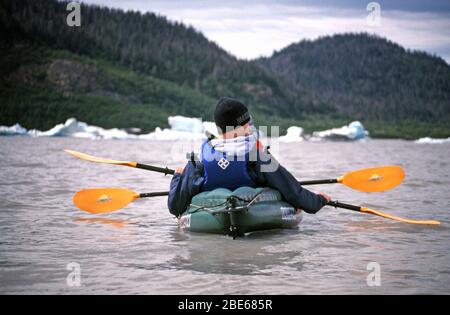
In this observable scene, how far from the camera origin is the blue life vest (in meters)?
8.02

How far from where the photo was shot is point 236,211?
7984 millimetres

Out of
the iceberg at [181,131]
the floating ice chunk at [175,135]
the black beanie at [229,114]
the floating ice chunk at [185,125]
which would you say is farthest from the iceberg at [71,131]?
the black beanie at [229,114]

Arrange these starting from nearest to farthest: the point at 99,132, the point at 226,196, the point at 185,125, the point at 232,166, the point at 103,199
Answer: the point at 226,196 < the point at 232,166 < the point at 103,199 < the point at 99,132 < the point at 185,125

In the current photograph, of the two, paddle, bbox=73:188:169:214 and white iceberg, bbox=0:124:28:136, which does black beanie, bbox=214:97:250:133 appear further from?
white iceberg, bbox=0:124:28:136

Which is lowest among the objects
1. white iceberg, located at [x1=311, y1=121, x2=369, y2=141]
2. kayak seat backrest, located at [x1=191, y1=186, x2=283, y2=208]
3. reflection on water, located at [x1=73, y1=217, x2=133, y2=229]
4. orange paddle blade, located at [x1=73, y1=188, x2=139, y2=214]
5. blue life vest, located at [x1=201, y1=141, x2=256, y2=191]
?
reflection on water, located at [x1=73, y1=217, x2=133, y2=229]

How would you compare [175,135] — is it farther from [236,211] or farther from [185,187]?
[236,211]

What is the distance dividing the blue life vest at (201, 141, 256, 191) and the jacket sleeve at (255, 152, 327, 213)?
0.21m

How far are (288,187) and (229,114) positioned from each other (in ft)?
3.96

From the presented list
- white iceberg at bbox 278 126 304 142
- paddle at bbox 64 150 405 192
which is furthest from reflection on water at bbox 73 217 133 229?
white iceberg at bbox 278 126 304 142

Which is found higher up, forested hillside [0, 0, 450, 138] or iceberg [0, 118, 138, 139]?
forested hillside [0, 0, 450, 138]

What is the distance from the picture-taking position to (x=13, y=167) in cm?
2088

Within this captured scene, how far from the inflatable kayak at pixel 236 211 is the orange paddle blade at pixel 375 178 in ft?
5.63

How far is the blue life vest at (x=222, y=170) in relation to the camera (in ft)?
26.3

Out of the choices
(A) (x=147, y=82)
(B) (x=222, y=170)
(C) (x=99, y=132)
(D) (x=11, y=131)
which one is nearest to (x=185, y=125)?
(C) (x=99, y=132)
